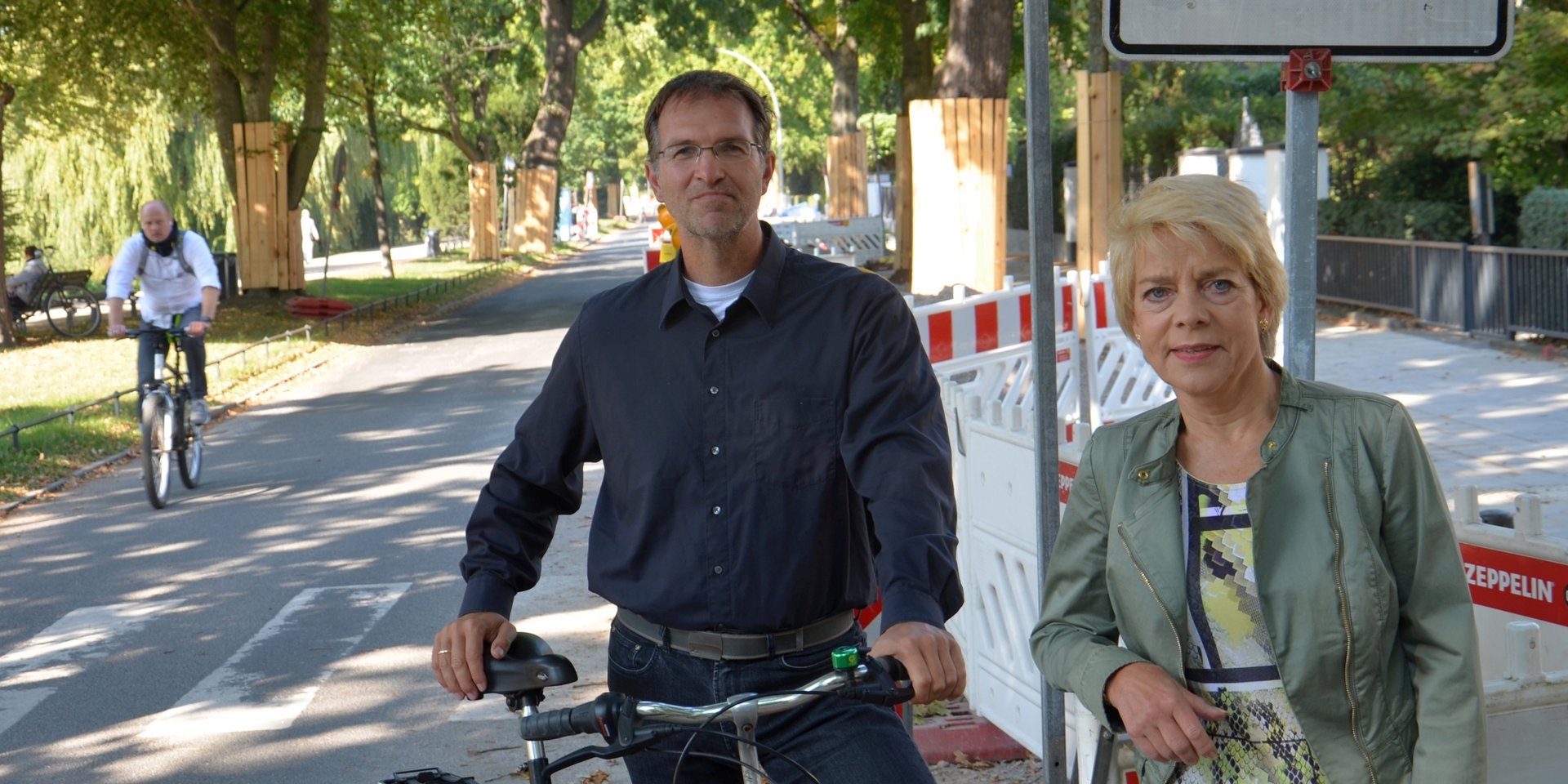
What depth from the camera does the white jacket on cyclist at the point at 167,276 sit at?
12.5 metres

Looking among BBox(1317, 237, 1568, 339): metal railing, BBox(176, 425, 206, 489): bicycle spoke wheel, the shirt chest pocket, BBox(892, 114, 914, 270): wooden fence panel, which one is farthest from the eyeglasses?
BBox(892, 114, 914, 270): wooden fence panel

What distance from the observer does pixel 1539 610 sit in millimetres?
3967

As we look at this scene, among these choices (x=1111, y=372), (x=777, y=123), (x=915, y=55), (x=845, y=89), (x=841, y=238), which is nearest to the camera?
(x=1111, y=372)

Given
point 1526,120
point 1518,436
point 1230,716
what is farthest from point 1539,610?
point 1526,120

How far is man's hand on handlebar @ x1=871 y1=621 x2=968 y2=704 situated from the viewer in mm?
2502

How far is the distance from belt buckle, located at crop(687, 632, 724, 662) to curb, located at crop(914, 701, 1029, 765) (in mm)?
3047

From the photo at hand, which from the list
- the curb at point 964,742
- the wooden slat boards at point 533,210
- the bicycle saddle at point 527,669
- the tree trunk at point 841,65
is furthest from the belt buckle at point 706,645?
the wooden slat boards at point 533,210

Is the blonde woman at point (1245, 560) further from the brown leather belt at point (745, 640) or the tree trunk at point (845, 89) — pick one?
the tree trunk at point (845, 89)

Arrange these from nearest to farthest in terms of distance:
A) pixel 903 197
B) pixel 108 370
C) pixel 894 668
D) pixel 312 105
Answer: pixel 894 668, pixel 108 370, pixel 903 197, pixel 312 105

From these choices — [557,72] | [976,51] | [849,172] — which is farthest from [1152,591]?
[557,72]

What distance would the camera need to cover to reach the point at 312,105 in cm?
2984

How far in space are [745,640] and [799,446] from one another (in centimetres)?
35

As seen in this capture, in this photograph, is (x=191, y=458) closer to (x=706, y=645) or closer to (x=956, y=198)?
(x=956, y=198)

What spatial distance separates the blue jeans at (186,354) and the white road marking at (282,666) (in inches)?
152
